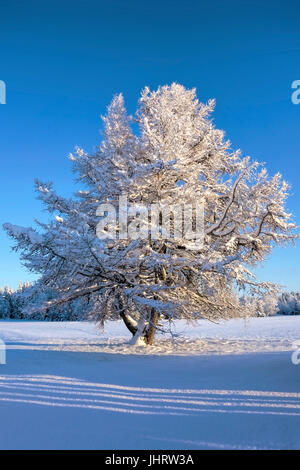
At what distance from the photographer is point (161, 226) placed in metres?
11.3

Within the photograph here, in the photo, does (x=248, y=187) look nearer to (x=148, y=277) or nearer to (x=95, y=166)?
(x=148, y=277)

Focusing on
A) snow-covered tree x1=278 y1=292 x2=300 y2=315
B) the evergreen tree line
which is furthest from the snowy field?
snow-covered tree x1=278 y1=292 x2=300 y2=315

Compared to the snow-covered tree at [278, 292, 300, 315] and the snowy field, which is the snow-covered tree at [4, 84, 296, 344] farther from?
the snow-covered tree at [278, 292, 300, 315]

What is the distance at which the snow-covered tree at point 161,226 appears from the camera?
1009cm

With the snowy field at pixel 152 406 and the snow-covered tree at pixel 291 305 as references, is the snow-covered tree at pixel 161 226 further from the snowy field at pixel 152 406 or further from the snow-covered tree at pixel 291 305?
the snow-covered tree at pixel 291 305

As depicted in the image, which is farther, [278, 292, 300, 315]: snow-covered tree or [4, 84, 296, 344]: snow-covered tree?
[278, 292, 300, 315]: snow-covered tree

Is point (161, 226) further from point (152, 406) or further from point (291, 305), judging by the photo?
point (291, 305)

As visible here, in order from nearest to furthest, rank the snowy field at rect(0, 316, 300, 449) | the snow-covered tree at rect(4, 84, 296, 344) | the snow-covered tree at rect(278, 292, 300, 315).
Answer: the snowy field at rect(0, 316, 300, 449), the snow-covered tree at rect(4, 84, 296, 344), the snow-covered tree at rect(278, 292, 300, 315)

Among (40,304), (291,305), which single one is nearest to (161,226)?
(40,304)

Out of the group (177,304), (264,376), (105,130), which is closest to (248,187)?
(177,304)

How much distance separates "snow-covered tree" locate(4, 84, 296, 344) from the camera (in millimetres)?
10086

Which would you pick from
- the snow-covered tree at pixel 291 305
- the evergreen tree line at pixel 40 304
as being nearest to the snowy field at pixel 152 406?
the evergreen tree line at pixel 40 304

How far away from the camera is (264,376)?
6.26 meters

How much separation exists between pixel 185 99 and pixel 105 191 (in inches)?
201
